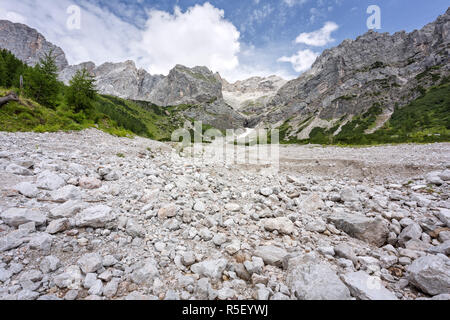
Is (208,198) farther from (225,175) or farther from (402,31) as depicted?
(402,31)

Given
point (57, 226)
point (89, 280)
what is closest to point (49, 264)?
point (89, 280)

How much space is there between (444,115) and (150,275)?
318 ft

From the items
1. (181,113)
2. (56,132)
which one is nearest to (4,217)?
(56,132)

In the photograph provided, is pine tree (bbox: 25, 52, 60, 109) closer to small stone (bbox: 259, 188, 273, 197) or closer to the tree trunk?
the tree trunk

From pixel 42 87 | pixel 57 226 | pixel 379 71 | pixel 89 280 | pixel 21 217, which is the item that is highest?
pixel 379 71

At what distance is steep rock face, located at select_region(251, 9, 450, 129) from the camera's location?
99.6 metres

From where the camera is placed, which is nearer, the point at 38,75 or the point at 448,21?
the point at 38,75

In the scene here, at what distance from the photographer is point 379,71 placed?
395 feet

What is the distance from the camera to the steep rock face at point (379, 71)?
99625mm

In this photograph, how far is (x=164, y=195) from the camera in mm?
5652

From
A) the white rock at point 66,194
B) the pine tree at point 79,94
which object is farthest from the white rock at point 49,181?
the pine tree at point 79,94

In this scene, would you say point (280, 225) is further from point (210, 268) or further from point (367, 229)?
point (210, 268)

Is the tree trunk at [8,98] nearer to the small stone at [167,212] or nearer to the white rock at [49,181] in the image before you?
the white rock at [49,181]

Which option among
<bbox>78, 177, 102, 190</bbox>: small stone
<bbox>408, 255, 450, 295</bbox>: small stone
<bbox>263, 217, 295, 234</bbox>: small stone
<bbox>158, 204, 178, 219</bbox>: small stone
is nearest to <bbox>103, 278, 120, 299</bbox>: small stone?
<bbox>158, 204, 178, 219</bbox>: small stone
